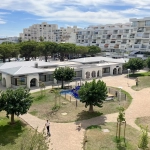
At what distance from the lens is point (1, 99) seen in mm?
21047

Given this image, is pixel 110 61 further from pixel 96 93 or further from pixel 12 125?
pixel 12 125

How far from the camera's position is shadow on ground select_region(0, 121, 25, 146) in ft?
62.1

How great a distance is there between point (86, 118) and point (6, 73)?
21993 millimetres

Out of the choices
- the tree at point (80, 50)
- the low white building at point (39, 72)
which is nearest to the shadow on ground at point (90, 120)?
the low white building at point (39, 72)

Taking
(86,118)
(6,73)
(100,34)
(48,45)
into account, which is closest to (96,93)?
(86,118)

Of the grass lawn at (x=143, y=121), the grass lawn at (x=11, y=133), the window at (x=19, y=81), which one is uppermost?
the window at (x=19, y=81)

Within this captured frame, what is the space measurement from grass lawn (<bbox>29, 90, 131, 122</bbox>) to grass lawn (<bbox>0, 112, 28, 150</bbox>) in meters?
3.66

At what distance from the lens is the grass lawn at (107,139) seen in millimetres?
17680

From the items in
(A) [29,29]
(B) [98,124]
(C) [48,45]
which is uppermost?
(A) [29,29]

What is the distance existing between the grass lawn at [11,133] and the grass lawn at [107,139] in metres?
6.40

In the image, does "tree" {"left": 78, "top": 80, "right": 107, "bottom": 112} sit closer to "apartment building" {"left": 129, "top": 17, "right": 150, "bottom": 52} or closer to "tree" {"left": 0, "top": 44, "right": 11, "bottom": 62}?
"tree" {"left": 0, "top": 44, "right": 11, "bottom": 62}

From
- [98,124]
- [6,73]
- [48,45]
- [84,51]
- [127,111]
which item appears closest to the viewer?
[98,124]

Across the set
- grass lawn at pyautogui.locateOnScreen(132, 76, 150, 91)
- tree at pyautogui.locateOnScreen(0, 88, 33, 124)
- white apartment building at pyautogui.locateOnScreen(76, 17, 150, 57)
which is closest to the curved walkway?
tree at pyautogui.locateOnScreen(0, 88, 33, 124)

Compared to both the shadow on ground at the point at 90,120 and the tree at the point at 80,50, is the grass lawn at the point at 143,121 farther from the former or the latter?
the tree at the point at 80,50
